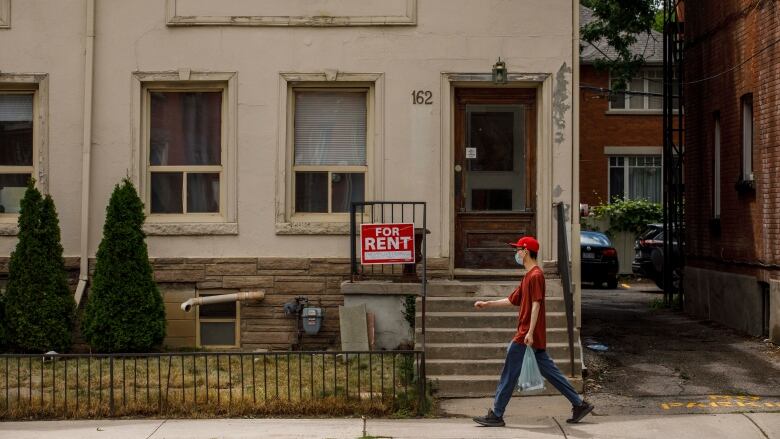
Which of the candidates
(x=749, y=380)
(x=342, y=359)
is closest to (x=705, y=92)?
(x=749, y=380)

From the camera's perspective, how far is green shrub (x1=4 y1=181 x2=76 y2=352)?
12.9m

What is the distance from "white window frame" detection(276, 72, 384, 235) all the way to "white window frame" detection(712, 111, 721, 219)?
6.72 metres

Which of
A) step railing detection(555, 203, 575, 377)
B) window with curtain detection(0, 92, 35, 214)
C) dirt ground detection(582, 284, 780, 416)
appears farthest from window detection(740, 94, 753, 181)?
window with curtain detection(0, 92, 35, 214)

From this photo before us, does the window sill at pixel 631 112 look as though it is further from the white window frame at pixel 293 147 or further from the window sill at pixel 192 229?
the window sill at pixel 192 229

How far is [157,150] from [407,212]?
123 inches

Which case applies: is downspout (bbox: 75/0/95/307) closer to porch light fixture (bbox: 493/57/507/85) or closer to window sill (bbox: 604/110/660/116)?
porch light fixture (bbox: 493/57/507/85)

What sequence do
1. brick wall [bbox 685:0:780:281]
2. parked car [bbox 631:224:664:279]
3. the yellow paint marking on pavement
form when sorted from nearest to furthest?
1. the yellow paint marking on pavement
2. brick wall [bbox 685:0:780:281]
3. parked car [bbox 631:224:664:279]

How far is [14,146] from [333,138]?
3895 millimetres

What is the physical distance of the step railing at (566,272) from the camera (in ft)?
38.0

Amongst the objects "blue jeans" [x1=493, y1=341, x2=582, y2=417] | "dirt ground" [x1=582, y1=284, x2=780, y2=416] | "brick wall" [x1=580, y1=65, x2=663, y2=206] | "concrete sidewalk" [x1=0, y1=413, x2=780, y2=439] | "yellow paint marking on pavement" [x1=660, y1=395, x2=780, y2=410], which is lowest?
"concrete sidewalk" [x1=0, y1=413, x2=780, y2=439]

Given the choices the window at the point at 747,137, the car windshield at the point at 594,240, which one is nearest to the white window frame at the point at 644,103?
the car windshield at the point at 594,240

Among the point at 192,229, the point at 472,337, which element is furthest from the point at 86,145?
the point at 472,337

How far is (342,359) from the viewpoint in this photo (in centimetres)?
1253

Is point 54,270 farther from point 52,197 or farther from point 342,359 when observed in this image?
point 342,359
